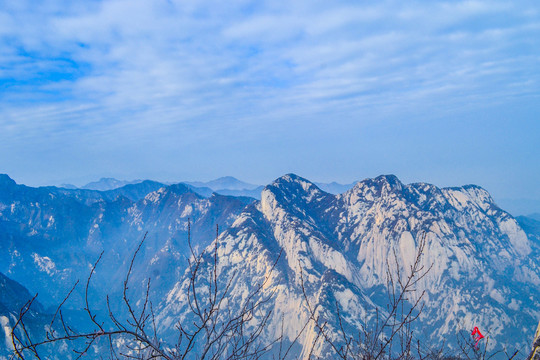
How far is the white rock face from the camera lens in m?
124

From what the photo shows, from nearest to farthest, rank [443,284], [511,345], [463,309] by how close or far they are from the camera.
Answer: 1. [511,345]
2. [463,309]
3. [443,284]

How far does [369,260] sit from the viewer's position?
169 metres

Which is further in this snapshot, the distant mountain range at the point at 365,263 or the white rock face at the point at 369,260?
the white rock face at the point at 369,260

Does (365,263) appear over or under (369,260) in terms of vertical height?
under

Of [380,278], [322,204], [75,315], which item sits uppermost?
[322,204]

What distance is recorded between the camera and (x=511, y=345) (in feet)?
367

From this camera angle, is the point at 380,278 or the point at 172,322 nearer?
the point at 172,322

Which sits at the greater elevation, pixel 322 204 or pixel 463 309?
pixel 322 204

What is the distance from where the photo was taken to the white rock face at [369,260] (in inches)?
4867

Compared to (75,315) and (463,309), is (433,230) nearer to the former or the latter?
(463,309)

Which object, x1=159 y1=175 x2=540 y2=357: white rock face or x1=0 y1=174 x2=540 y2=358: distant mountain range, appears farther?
x1=159 y1=175 x2=540 y2=357: white rock face

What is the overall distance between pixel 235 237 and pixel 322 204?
185 ft

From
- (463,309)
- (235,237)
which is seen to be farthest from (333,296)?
(235,237)

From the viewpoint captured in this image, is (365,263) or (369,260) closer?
(369,260)
